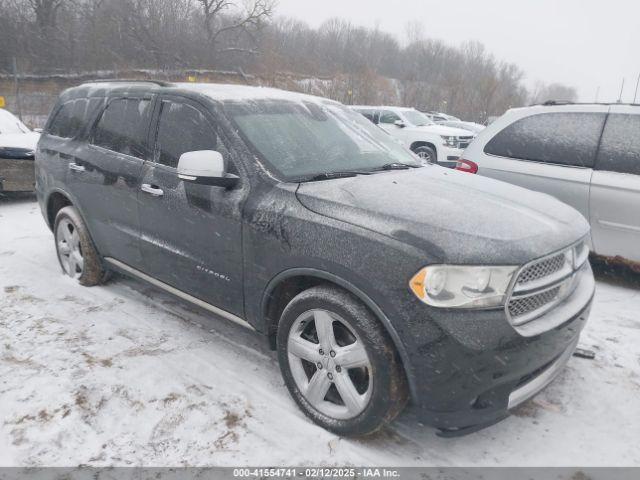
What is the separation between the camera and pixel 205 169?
268cm

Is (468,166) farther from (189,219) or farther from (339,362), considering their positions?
(339,362)

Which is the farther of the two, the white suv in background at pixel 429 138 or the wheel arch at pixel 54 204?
the white suv in background at pixel 429 138

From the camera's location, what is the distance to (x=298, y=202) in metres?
2.51

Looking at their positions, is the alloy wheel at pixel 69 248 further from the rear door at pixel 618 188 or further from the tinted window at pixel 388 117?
the tinted window at pixel 388 117

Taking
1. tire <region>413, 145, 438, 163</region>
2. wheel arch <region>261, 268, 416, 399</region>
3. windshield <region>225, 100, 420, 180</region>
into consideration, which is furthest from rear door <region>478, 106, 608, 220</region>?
tire <region>413, 145, 438, 163</region>

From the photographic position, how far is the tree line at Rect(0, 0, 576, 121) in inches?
1393

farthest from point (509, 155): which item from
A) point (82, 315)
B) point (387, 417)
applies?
point (82, 315)

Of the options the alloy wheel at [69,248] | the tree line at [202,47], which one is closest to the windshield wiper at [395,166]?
the alloy wheel at [69,248]

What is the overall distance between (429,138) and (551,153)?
864 centimetres

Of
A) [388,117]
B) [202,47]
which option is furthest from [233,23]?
[388,117]

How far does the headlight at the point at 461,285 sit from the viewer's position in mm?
2053

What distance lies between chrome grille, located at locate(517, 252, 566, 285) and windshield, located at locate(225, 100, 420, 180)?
4.05 feet

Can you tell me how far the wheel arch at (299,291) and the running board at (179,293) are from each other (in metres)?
0.20

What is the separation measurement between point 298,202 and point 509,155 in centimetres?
342
